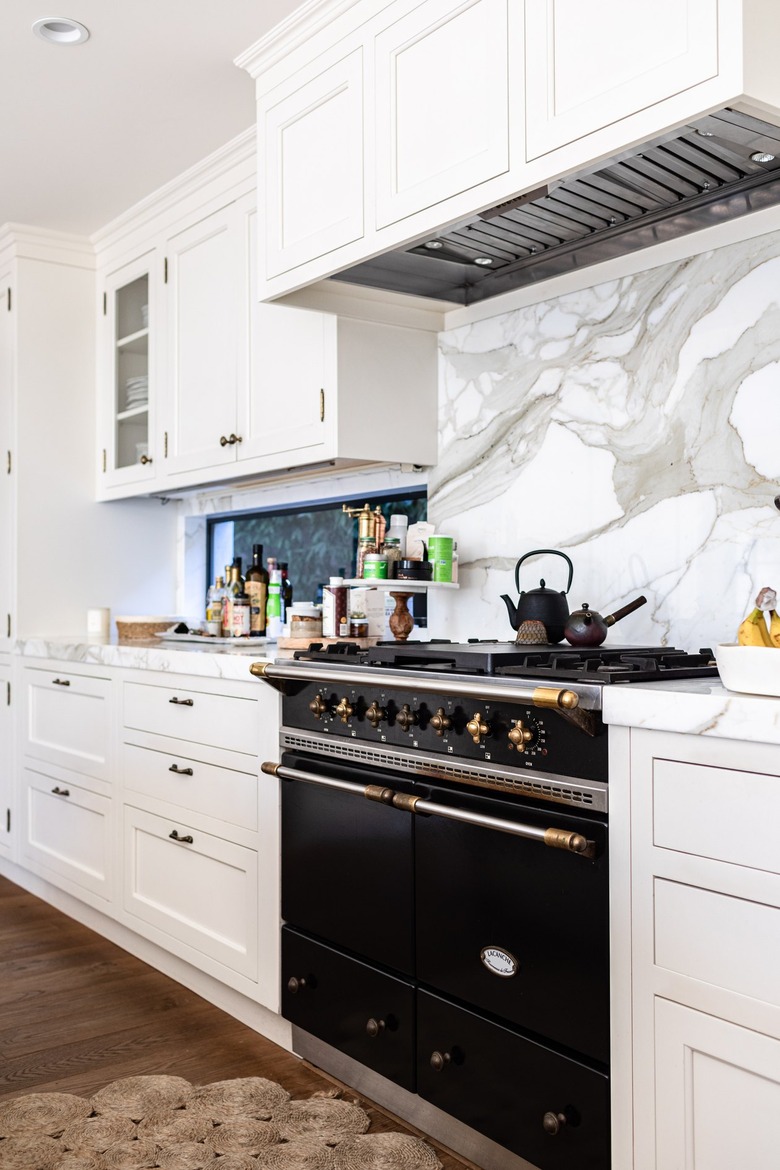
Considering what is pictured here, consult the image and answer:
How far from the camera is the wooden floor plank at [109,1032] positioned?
2.33 meters

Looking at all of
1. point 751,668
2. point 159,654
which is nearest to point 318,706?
point 159,654

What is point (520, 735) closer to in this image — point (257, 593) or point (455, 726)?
point (455, 726)

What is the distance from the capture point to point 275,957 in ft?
8.07

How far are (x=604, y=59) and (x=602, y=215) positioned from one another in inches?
19.4

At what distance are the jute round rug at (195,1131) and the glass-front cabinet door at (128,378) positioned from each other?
212 cm

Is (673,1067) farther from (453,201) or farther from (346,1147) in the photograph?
(453,201)

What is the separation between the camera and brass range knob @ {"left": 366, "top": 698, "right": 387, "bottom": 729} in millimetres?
2102

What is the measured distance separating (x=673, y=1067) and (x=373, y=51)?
2.05m

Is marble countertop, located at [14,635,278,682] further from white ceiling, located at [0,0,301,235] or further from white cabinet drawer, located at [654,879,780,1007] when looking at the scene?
white ceiling, located at [0,0,301,235]

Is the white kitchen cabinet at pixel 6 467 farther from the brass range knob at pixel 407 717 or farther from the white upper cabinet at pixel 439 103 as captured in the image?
the brass range knob at pixel 407 717

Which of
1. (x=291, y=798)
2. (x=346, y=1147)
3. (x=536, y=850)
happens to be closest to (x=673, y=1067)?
(x=536, y=850)

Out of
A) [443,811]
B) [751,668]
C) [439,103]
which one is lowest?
[443,811]

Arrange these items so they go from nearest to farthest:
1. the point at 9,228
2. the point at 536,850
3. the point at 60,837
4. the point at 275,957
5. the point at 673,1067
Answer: the point at 673,1067, the point at 536,850, the point at 275,957, the point at 60,837, the point at 9,228

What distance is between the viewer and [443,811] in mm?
1918
